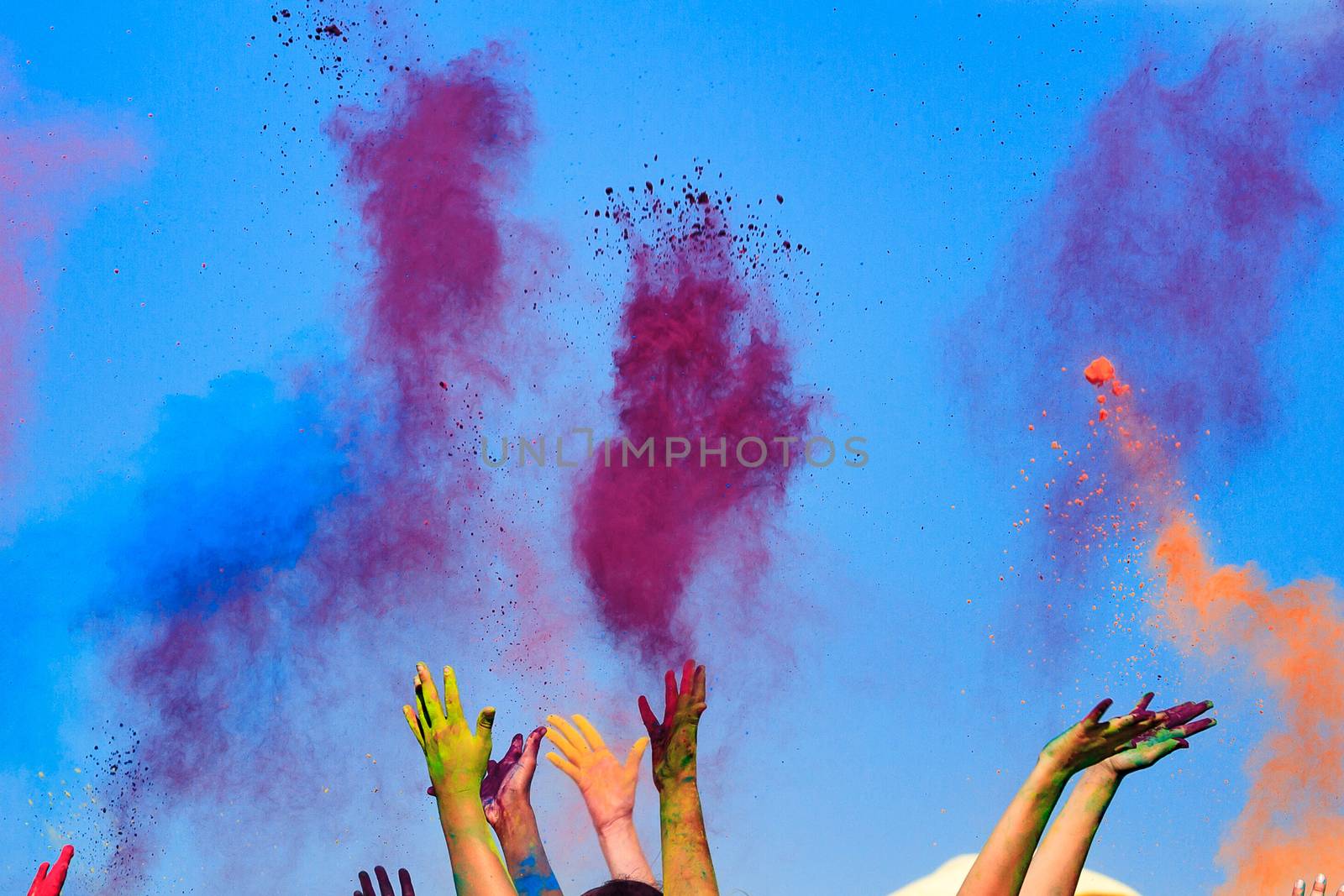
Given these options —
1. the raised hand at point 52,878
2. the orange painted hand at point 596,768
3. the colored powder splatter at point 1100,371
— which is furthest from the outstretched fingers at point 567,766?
the colored powder splatter at point 1100,371

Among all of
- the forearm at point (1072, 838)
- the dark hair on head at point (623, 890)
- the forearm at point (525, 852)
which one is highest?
the forearm at point (525, 852)

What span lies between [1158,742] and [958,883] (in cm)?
233

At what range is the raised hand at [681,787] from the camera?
10.9 ft

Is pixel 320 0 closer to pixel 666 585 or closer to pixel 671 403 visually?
pixel 671 403

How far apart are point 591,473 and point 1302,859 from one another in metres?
4.07

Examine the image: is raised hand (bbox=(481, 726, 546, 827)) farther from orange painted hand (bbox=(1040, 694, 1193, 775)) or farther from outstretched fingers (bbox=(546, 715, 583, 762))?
orange painted hand (bbox=(1040, 694, 1193, 775))

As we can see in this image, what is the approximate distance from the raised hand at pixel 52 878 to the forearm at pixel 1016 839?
2360 mm

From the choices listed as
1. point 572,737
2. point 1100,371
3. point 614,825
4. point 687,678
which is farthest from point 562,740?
point 1100,371

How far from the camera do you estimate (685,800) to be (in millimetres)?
3465

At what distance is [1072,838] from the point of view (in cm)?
337

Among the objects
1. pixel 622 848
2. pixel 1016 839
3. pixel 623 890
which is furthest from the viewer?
pixel 622 848

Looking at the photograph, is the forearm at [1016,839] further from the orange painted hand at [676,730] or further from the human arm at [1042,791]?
the orange painted hand at [676,730]

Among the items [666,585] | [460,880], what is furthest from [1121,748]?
[666,585]

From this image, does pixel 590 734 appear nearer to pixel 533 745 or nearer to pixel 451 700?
pixel 533 745
